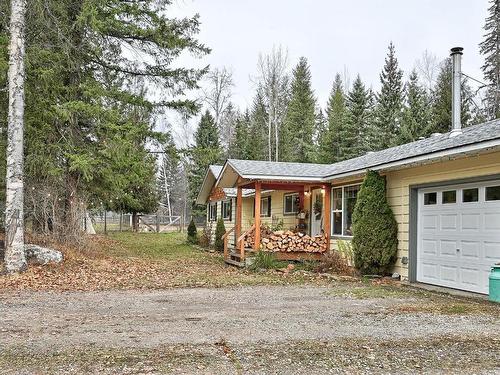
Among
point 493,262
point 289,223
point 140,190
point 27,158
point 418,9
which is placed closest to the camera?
→ point 493,262

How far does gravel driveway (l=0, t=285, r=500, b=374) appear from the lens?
438cm

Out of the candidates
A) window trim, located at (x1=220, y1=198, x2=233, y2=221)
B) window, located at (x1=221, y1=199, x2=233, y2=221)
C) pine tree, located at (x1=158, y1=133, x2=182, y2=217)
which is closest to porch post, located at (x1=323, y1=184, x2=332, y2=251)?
window trim, located at (x1=220, y1=198, x2=233, y2=221)

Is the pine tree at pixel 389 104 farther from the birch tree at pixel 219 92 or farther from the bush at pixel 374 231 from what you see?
the bush at pixel 374 231

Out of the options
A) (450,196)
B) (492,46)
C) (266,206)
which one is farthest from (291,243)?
(492,46)

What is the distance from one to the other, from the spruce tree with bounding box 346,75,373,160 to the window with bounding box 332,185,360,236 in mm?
17444

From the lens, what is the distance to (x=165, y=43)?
1496 centimetres

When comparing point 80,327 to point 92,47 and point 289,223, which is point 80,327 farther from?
point 289,223

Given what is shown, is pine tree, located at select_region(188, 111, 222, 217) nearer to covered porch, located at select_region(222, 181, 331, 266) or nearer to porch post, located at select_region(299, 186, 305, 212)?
porch post, located at select_region(299, 186, 305, 212)

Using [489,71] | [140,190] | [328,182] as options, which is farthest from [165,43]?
[489,71]

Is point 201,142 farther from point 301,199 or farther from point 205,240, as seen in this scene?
point 301,199

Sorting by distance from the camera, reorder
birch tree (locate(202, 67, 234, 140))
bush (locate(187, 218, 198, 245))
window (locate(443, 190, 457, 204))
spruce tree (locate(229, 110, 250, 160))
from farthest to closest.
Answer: birch tree (locate(202, 67, 234, 140)), spruce tree (locate(229, 110, 250, 160)), bush (locate(187, 218, 198, 245)), window (locate(443, 190, 457, 204))

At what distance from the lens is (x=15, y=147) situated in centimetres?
1040

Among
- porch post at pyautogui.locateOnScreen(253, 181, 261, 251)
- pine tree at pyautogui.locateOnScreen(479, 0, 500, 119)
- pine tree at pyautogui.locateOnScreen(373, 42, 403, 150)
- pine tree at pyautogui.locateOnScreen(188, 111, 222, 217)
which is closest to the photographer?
porch post at pyautogui.locateOnScreen(253, 181, 261, 251)

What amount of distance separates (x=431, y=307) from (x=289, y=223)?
34.8 feet
